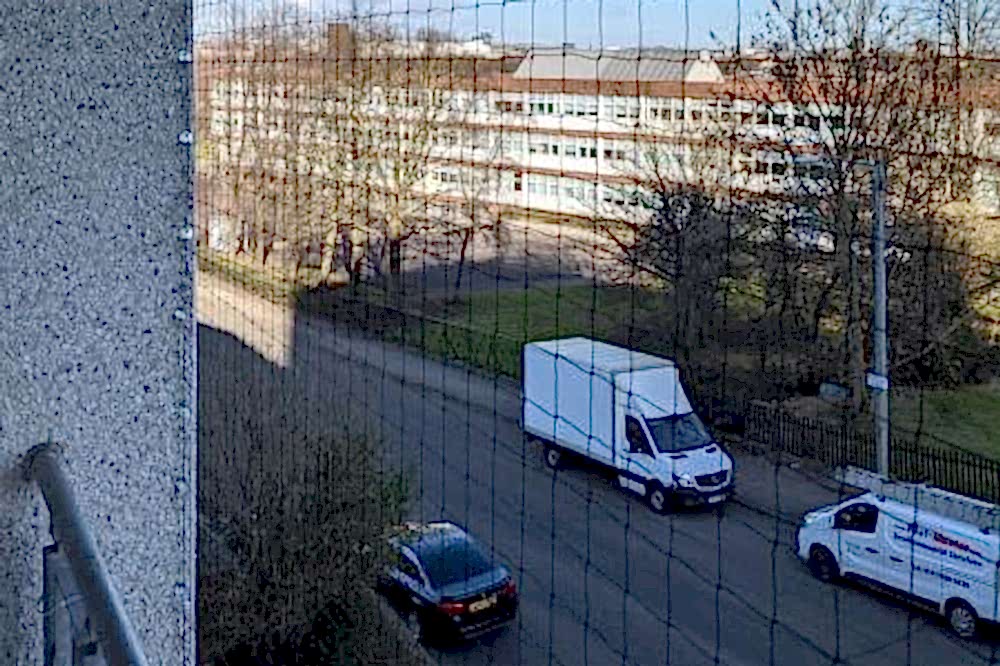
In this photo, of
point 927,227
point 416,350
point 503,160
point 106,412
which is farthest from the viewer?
point 416,350

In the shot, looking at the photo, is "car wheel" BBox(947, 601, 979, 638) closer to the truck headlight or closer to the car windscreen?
the truck headlight

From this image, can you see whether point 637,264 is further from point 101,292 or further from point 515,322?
point 101,292

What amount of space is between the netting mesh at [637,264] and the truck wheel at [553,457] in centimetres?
2

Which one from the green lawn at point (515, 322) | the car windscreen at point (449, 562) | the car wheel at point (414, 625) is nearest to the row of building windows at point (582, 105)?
the green lawn at point (515, 322)

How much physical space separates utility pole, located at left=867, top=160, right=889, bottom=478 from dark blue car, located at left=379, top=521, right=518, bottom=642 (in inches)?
48.2

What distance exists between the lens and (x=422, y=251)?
191cm

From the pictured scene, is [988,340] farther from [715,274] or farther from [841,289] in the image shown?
[715,274]

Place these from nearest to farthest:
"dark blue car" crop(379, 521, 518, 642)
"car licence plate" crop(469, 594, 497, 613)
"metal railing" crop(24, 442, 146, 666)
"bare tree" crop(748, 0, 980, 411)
→ "metal railing" crop(24, 442, 146, 666), "bare tree" crop(748, 0, 980, 411), "car licence plate" crop(469, 594, 497, 613), "dark blue car" crop(379, 521, 518, 642)

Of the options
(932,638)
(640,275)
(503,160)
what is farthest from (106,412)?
(932,638)

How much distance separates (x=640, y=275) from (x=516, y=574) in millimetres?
960

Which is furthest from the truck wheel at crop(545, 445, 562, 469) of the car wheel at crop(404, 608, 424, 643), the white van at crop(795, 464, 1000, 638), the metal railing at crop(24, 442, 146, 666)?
the metal railing at crop(24, 442, 146, 666)

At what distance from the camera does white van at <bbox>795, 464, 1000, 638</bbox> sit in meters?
1.35

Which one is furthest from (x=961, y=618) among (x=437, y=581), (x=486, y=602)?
(x=437, y=581)

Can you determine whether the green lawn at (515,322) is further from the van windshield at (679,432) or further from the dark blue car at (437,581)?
the dark blue car at (437,581)
